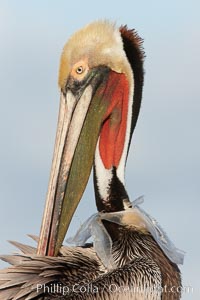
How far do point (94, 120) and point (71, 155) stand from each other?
35 cm

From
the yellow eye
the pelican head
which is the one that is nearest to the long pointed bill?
the pelican head

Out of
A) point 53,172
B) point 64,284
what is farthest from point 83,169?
point 64,284

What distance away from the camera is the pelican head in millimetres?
11578

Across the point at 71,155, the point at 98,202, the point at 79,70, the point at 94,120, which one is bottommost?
the point at 98,202

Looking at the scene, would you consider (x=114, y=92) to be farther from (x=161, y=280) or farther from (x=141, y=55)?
(x=161, y=280)

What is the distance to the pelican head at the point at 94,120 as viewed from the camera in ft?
38.0

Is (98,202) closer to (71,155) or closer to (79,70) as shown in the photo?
(71,155)

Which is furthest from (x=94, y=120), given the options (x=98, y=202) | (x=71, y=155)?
(x=98, y=202)

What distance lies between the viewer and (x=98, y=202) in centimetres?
1190

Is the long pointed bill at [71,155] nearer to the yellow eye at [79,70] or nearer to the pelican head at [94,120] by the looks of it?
the pelican head at [94,120]

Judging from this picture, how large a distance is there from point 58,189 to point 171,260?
97cm

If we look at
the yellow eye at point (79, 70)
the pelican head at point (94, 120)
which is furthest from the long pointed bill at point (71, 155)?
the yellow eye at point (79, 70)

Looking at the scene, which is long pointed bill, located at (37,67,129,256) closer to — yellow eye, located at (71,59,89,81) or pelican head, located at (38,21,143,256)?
pelican head, located at (38,21,143,256)

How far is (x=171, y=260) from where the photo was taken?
11.6m
